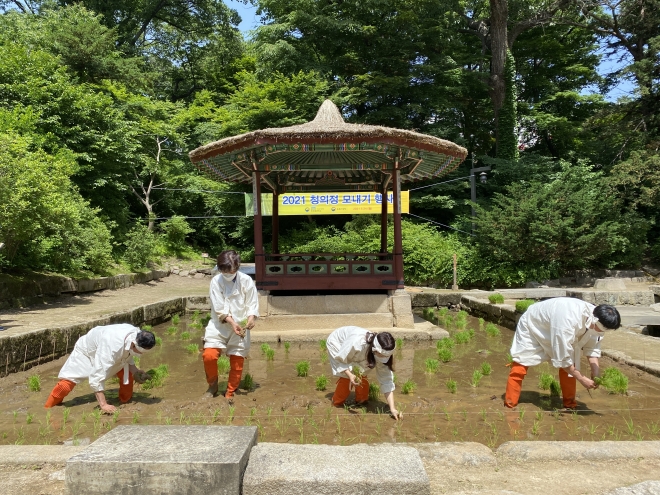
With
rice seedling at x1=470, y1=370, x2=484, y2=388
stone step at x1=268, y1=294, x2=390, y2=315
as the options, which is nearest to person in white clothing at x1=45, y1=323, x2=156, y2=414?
rice seedling at x1=470, y1=370, x2=484, y2=388

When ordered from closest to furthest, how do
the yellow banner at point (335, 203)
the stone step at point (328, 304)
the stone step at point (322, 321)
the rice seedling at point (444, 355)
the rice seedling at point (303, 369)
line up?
the rice seedling at point (303, 369) < the rice seedling at point (444, 355) < the stone step at point (322, 321) < the stone step at point (328, 304) < the yellow banner at point (335, 203)

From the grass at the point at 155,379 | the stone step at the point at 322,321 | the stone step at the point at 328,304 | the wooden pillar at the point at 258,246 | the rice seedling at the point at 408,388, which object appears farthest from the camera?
the wooden pillar at the point at 258,246

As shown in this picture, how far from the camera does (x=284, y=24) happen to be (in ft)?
76.8

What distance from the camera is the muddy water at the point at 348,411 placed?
4.19m

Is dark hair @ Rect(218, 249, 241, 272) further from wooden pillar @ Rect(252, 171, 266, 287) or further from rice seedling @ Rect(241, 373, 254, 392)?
wooden pillar @ Rect(252, 171, 266, 287)

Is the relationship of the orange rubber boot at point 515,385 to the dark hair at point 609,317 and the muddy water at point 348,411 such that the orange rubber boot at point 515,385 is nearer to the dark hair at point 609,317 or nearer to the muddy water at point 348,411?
the muddy water at point 348,411

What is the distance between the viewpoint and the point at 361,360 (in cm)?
470

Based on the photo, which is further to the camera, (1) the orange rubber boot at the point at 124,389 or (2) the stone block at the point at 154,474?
(1) the orange rubber boot at the point at 124,389

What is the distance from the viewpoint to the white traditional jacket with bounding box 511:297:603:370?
4609 mm

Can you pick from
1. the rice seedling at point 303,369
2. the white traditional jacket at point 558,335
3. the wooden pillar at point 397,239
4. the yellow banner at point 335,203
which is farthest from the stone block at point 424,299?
the white traditional jacket at point 558,335

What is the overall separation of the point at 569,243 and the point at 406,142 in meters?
10.7

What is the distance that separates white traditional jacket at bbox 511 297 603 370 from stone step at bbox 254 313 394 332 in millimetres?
4781

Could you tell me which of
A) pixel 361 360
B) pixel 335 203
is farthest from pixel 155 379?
pixel 335 203

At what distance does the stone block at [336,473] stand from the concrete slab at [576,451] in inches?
35.6
